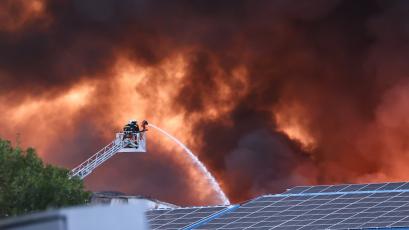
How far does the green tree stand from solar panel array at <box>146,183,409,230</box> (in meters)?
11.8

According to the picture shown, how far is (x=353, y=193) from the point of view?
57.8 metres

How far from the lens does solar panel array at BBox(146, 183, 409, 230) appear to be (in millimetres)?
50406

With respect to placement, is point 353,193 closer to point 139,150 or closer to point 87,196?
point 87,196

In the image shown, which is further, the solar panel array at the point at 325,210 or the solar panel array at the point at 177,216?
the solar panel array at the point at 177,216

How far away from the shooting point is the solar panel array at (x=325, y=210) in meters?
50.4

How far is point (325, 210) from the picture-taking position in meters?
54.2

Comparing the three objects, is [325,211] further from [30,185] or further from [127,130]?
→ [127,130]

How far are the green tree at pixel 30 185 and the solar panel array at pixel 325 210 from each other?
11.8 meters

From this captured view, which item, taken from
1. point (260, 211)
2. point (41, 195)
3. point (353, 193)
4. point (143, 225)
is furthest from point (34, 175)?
point (143, 225)

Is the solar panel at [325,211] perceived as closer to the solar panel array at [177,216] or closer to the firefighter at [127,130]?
the solar panel array at [177,216]

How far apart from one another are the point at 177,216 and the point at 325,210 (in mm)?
9701

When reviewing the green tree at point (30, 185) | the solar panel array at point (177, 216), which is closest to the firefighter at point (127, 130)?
the solar panel array at point (177, 216)

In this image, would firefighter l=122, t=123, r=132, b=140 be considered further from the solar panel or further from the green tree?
the green tree

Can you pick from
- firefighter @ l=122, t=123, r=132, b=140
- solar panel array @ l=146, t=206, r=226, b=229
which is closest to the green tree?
solar panel array @ l=146, t=206, r=226, b=229
